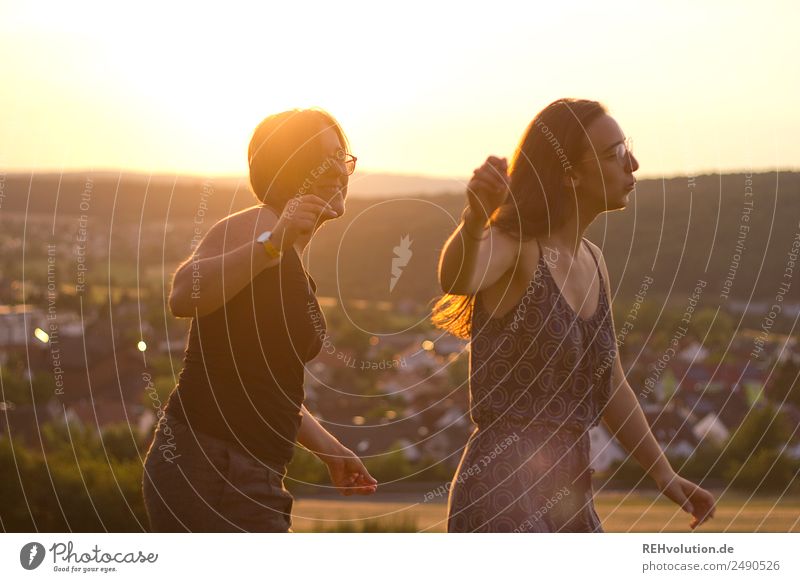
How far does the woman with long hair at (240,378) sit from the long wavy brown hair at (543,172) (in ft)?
2.01

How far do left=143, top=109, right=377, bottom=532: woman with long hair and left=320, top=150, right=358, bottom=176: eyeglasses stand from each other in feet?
0.31

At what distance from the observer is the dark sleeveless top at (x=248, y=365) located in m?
4.69

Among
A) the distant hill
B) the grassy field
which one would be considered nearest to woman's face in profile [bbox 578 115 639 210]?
the grassy field

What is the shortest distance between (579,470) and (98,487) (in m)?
11.0

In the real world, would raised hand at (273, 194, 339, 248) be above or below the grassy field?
above

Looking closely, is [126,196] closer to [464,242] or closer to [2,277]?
[2,277]

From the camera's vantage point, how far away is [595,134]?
4945 millimetres

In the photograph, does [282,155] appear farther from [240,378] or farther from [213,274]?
[240,378]

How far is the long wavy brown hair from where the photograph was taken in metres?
4.77

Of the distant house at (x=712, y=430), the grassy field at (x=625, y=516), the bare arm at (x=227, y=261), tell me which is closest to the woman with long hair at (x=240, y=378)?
the bare arm at (x=227, y=261)

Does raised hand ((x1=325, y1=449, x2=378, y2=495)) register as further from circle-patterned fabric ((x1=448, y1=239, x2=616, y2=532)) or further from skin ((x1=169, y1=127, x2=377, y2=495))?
skin ((x1=169, y1=127, x2=377, y2=495))

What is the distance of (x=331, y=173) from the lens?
4938 millimetres

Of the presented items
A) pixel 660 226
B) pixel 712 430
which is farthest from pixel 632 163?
pixel 660 226
